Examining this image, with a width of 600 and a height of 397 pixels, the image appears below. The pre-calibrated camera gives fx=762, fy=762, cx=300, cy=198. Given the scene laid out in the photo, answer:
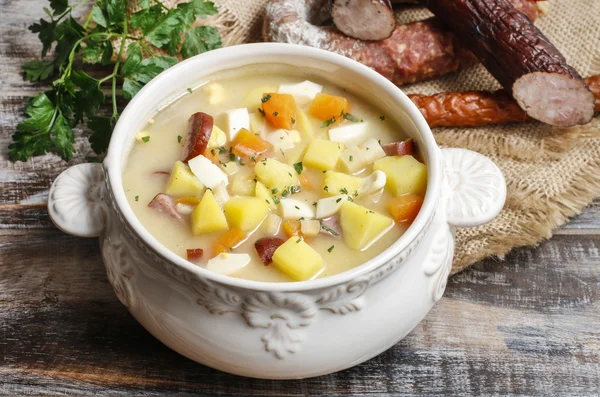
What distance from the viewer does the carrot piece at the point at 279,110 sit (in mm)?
2375

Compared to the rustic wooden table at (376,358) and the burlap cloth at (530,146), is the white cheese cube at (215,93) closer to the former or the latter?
the rustic wooden table at (376,358)

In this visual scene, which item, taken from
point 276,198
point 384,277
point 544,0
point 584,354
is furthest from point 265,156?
point 544,0

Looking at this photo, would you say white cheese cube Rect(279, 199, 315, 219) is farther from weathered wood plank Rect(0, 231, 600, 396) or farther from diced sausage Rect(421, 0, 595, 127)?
diced sausage Rect(421, 0, 595, 127)

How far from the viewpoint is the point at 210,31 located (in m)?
3.02

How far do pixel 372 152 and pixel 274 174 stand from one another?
32cm

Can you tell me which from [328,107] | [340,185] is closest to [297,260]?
[340,185]

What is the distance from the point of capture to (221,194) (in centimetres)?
217

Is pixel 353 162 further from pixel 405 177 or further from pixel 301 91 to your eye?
pixel 301 91

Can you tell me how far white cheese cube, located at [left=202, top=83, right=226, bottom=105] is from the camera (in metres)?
2.45

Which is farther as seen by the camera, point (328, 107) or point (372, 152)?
point (328, 107)

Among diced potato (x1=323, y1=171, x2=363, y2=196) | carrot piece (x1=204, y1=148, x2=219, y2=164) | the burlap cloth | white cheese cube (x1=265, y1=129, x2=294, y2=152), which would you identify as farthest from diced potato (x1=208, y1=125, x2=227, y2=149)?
the burlap cloth

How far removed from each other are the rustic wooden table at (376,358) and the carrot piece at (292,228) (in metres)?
0.52

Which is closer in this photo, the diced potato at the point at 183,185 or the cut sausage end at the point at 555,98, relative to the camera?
the diced potato at the point at 183,185

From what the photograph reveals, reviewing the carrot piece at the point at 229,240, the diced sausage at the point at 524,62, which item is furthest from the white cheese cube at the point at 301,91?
the diced sausage at the point at 524,62
